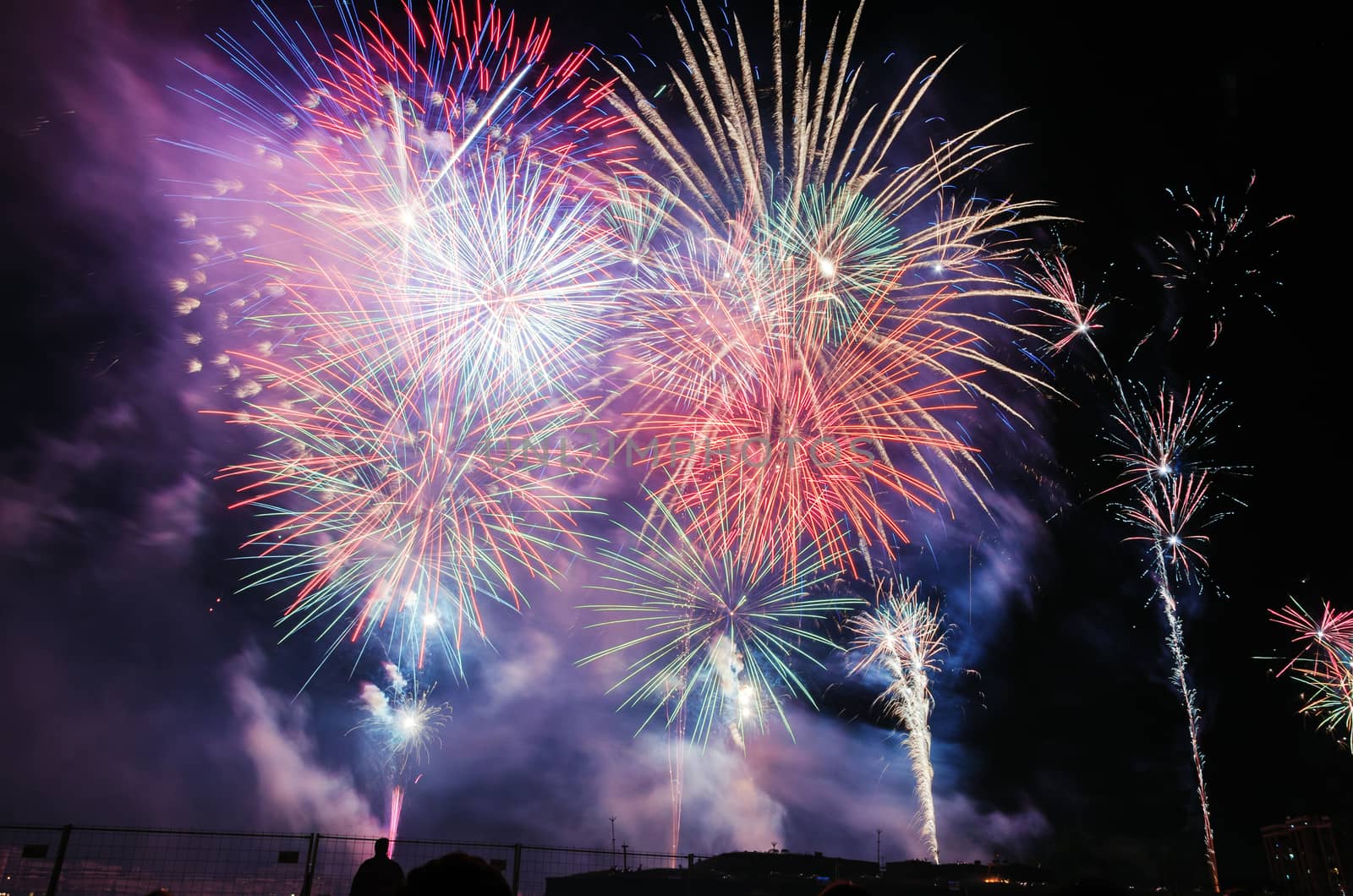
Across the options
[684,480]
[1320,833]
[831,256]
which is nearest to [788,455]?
[684,480]

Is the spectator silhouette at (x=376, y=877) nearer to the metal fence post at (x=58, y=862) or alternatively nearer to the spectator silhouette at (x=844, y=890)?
the spectator silhouette at (x=844, y=890)

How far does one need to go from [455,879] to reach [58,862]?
1073cm

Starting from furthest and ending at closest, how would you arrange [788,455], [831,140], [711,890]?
[788,455], [831,140], [711,890]

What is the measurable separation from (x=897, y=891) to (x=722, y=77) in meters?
25.1

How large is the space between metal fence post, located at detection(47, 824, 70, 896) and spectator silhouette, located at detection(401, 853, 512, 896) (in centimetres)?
1042

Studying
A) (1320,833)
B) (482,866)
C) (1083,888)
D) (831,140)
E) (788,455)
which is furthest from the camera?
(1320,833)

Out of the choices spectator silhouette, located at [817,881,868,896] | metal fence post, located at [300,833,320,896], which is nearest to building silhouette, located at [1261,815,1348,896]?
metal fence post, located at [300,833,320,896]

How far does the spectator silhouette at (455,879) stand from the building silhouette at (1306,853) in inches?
3198

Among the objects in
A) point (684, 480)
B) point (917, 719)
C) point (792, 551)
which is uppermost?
point (684, 480)

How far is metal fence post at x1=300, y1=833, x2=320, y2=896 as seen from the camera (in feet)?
34.0

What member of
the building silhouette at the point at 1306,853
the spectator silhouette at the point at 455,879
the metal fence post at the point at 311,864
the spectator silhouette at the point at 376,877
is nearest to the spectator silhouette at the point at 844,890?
the spectator silhouette at the point at 455,879

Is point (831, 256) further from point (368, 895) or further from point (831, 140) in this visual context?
point (368, 895)

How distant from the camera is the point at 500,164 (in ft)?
62.0

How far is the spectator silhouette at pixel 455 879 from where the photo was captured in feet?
8.02
